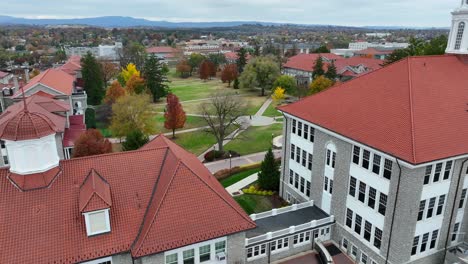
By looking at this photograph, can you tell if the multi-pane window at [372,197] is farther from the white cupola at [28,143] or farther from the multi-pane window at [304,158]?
the white cupola at [28,143]

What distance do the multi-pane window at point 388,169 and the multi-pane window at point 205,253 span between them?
40.7 feet

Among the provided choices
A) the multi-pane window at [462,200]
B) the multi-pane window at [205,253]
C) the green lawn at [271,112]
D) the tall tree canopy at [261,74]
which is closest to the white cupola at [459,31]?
the multi-pane window at [462,200]

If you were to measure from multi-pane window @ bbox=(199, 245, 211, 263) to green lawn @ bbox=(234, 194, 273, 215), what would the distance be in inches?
505

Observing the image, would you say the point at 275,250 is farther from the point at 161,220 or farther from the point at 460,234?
the point at 460,234

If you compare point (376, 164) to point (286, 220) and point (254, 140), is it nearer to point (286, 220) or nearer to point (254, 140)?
point (286, 220)

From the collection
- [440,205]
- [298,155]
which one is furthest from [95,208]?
[440,205]

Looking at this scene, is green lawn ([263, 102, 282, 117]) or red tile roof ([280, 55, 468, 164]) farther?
green lawn ([263, 102, 282, 117])

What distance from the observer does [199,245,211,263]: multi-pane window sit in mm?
20078

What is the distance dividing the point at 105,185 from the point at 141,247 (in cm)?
431

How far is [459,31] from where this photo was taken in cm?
2964

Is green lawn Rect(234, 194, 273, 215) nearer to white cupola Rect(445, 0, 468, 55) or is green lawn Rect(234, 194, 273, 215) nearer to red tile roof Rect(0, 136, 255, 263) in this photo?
red tile roof Rect(0, 136, 255, 263)

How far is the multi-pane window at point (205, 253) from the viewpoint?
2008cm

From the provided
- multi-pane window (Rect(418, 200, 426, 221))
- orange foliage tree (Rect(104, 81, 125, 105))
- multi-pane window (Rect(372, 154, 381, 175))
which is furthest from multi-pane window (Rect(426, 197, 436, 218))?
orange foliage tree (Rect(104, 81, 125, 105))

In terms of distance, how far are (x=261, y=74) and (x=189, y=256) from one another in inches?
3186
